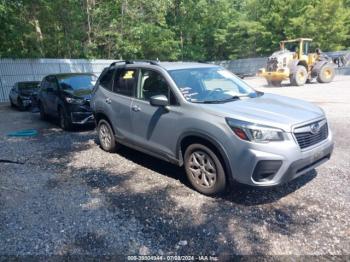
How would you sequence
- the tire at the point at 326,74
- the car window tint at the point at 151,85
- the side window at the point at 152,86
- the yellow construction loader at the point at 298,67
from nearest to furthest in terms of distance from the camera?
the side window at the point at 152,86 → the car window tint at the point at 151,85 → the yellow construction loader at the point at 298,67 → the tire at the point at 326,74

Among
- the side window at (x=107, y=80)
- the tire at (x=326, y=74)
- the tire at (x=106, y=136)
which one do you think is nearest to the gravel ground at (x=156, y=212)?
the tire at (x=106, y=136)

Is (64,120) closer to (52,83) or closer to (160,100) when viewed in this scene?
(52,83)

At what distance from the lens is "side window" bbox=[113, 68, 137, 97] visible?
5.57 m

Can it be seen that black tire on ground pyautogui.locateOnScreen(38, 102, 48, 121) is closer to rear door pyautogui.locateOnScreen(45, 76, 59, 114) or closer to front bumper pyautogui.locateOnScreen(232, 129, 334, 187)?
rear door pyautogui.locateOnScreen(45, 76, 59, 114)

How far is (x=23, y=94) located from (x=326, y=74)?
54.9 feet

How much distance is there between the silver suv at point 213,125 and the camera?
376 cm

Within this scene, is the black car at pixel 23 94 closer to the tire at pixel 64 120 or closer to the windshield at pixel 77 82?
the windshield at pixel 77 82

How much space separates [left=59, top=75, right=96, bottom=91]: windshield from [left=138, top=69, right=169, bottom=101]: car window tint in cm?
451

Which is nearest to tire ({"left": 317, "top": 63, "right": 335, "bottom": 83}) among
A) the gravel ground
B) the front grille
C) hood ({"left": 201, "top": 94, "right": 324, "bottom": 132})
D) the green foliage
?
the green foliage

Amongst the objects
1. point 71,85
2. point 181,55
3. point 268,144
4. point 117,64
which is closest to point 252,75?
point 181,55

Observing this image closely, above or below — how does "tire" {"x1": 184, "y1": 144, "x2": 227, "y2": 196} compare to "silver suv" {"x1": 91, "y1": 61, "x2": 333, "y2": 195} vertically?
below

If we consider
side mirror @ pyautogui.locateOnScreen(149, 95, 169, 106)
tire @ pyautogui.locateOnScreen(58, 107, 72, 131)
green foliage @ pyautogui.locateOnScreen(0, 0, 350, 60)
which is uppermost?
green foliage @ pyautogui.locateOnScreen(0, 0, 350, 60)

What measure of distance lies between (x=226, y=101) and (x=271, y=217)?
1.66 meters

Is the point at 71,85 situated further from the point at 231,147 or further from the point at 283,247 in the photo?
the point at 283,247
